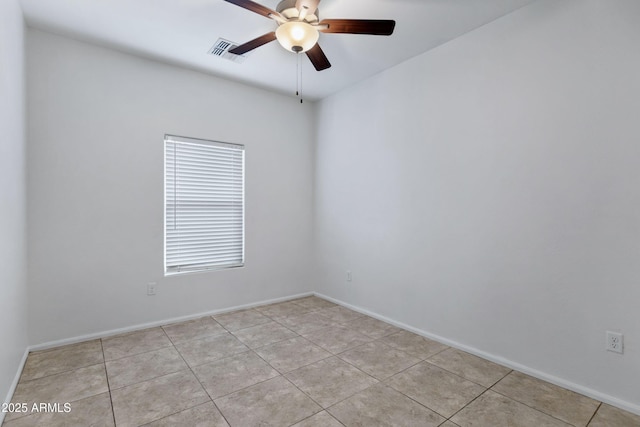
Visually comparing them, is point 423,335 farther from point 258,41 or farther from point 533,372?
point 258,41

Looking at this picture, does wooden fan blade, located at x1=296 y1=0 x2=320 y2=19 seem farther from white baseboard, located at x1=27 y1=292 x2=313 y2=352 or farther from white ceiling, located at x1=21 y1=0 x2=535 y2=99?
white baseboard, located at x1=27 y1=292 x2=313 y2=352

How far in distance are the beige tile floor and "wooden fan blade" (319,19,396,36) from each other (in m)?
2.41

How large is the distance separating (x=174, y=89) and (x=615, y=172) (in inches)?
153

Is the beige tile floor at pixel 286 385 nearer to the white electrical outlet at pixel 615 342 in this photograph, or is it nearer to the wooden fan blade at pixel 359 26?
the white electrical outlet at pixel 615 342

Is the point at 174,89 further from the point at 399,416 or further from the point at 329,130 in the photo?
the point at 399,416

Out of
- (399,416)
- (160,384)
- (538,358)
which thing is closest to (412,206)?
Answer: (538,358)

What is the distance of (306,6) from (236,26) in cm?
98

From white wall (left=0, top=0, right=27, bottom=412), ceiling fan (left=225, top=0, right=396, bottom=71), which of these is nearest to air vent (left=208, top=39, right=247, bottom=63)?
ceiling fan (left=225, top=0, right=396, bottom=71)

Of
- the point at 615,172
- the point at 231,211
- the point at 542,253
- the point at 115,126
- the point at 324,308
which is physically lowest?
the point at 324,308

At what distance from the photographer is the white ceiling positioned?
2398mm

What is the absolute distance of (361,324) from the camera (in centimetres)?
338

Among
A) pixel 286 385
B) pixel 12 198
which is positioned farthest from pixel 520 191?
pixel 12 198

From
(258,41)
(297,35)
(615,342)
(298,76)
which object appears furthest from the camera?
(298,76)

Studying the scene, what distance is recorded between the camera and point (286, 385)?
221 cm
